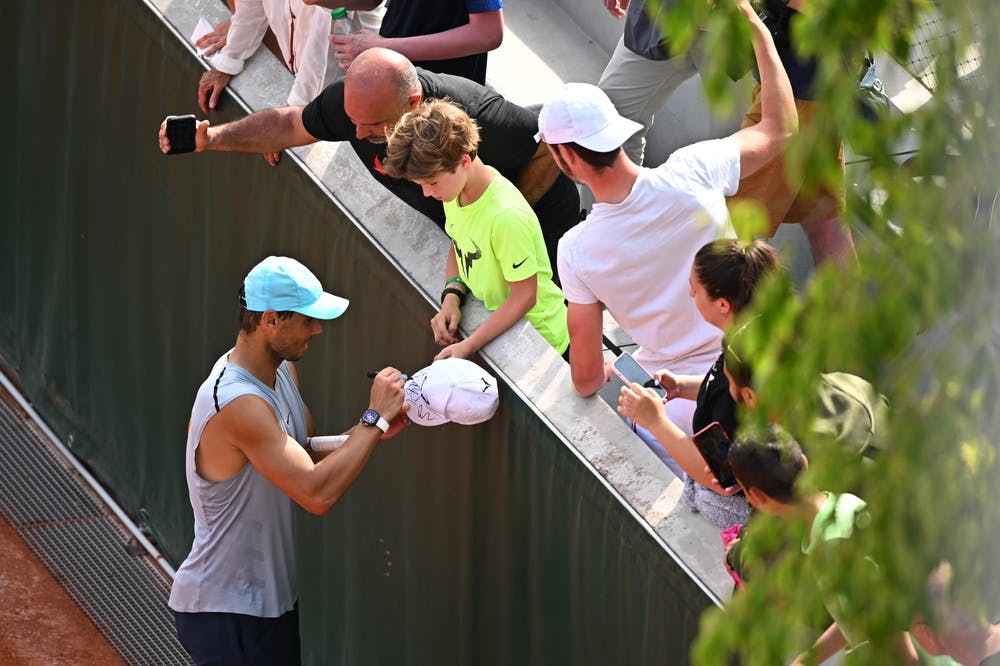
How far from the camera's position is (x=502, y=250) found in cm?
512

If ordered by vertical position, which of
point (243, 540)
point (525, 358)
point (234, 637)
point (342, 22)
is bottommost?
point (234, 637)

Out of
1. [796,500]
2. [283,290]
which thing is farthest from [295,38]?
[796,500]

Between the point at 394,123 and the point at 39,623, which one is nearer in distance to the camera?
the point at 394,123

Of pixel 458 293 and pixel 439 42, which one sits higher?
pixel 439 42

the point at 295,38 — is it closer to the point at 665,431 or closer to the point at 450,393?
the point at 450,393

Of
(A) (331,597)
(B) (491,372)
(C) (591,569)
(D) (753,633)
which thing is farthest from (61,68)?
(D) (753,633)

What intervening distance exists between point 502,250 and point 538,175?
678mm

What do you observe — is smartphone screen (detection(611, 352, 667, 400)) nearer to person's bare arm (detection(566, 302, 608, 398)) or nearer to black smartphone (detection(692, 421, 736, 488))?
person's bare arm (detection(566, 302, 608, 398))

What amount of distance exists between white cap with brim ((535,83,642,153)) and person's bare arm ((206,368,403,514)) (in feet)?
3.16

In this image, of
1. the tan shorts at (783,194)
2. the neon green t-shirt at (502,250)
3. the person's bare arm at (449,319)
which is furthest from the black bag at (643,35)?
the person's bare arm at (449,319)

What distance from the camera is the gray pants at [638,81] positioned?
20.3ft

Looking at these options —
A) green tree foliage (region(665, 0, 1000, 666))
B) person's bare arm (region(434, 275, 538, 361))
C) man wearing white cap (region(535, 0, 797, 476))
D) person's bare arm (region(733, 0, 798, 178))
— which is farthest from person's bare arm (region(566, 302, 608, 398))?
green tree foliage (region(665, 0, 1000, 666))

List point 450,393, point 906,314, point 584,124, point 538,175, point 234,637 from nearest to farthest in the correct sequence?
1. point 906,314
2. point 584,124
3. point 450,393
4. point 234,637
5. point 538,175

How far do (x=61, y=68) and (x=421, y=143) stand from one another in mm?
3711
